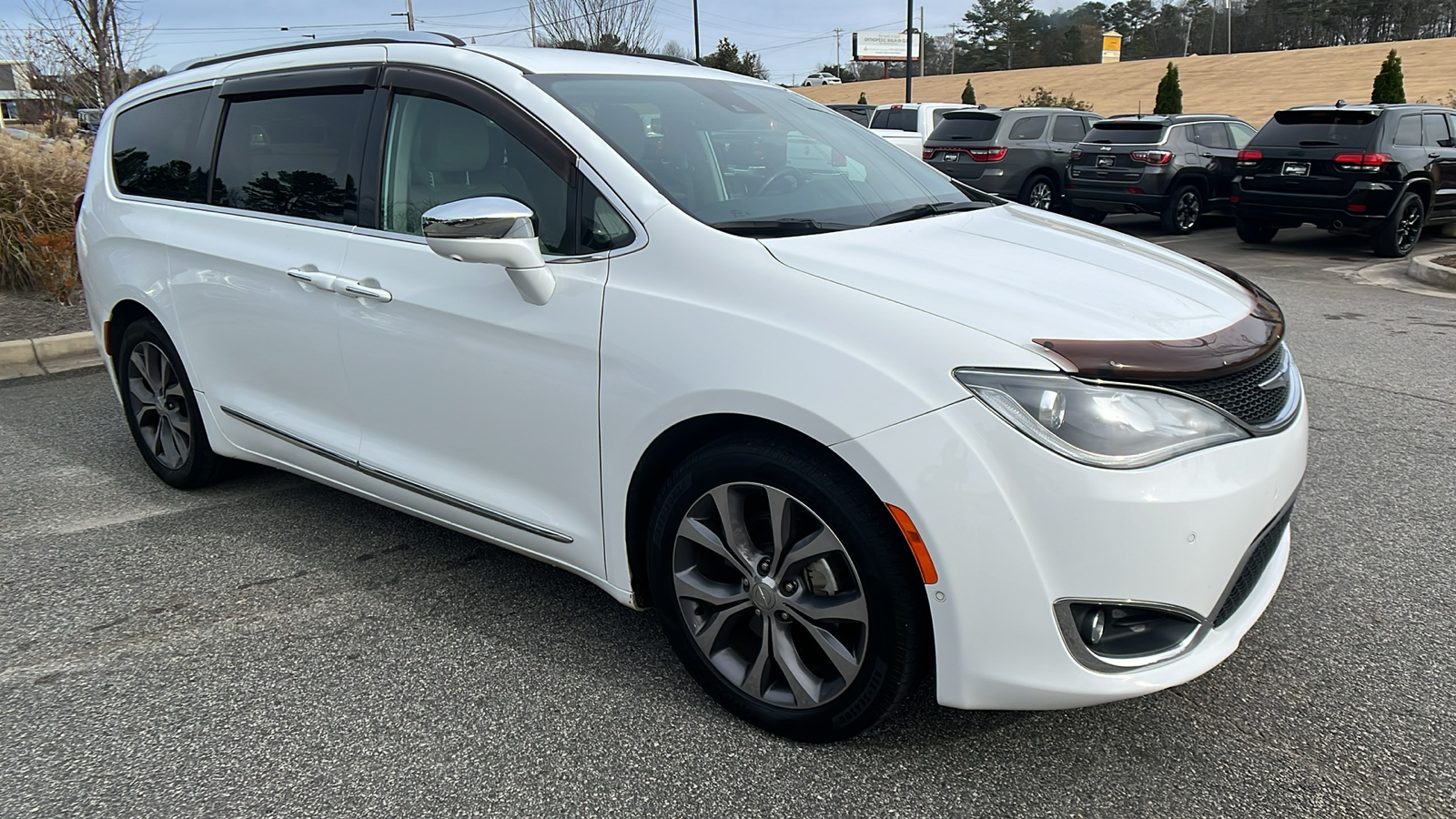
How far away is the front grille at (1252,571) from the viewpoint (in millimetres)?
2344

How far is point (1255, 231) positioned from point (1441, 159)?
2019mm

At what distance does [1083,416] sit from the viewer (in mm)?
2111

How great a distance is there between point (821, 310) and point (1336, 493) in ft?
9.91

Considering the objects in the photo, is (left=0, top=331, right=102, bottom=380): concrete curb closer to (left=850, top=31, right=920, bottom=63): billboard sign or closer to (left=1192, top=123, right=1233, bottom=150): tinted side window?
(left=1192, top=123, right=1233, bottom=150): tinted side window

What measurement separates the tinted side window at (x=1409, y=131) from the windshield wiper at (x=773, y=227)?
1113cm

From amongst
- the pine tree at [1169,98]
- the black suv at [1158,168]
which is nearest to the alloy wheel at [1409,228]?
the black suv at [1158,168]

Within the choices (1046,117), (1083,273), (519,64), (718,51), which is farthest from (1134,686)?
(718,51)

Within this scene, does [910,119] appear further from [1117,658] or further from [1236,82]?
[1236,82]

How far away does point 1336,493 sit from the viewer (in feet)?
13.8

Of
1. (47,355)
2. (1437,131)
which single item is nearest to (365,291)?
(47,355)

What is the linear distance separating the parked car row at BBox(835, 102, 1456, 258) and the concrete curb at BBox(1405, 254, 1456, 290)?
1191 mm

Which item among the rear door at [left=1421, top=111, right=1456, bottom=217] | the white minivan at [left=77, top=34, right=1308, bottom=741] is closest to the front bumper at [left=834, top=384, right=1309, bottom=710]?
the white minivan at [left=77, top=34, right=1308, bottom=741]

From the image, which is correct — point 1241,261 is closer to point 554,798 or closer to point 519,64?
point 519,64

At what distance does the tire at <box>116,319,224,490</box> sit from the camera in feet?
13.7
